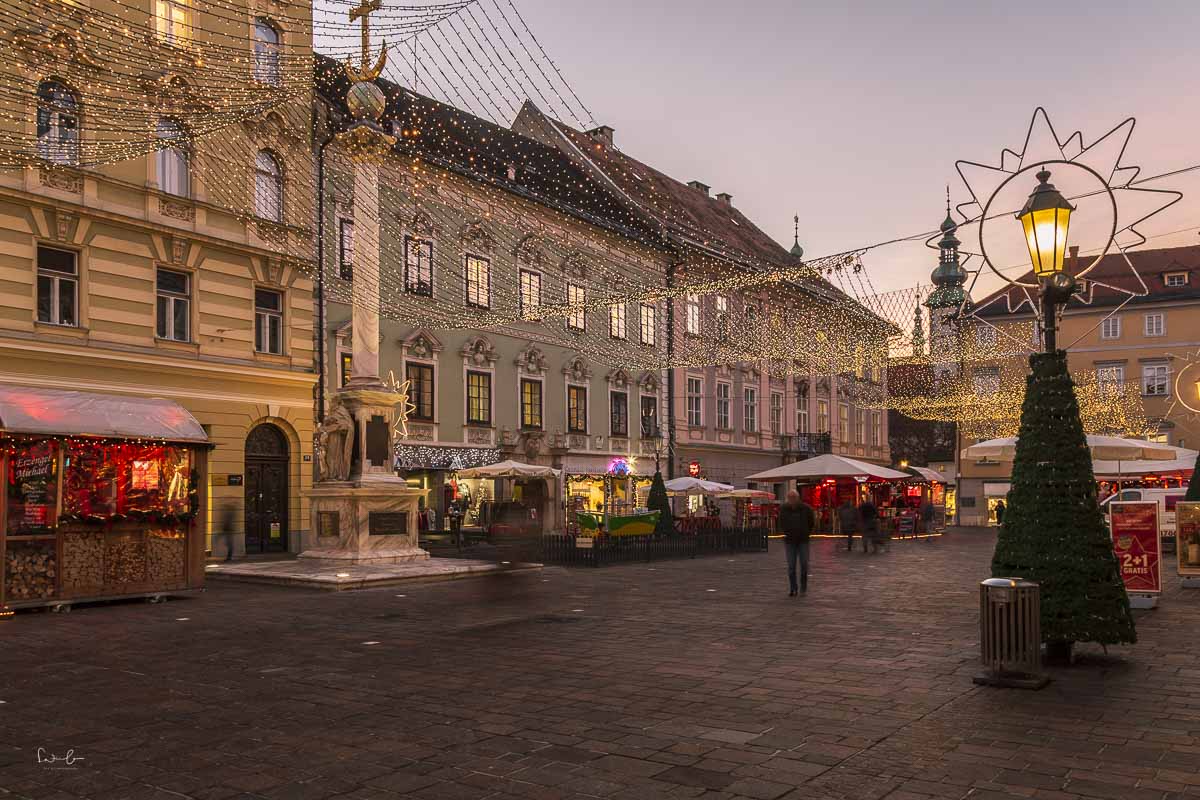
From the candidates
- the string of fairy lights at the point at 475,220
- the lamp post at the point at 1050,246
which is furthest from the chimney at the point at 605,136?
the lamp post at the point at 1050,246

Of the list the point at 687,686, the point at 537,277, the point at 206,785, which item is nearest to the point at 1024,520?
the point at 687,686

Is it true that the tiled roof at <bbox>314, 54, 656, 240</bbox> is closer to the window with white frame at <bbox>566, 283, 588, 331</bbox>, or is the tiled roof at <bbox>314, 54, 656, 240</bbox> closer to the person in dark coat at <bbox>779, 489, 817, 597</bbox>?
the window with white frame at <bbox>566, 283, 588, 331</bbox>

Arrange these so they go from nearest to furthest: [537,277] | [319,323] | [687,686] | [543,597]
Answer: [687,686], [543,597], [319,323], [537,277]

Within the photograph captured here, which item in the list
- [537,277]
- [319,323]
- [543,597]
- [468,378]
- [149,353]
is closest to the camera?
[543,597]

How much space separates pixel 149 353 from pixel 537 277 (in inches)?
588

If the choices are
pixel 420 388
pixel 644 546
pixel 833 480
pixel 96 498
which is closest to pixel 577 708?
pixel 96 498

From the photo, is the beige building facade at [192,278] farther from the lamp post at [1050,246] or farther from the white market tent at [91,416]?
the lamp post at [1050,246]

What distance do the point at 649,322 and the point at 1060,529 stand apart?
2995 centimetres

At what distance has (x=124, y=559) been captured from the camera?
14812 millimetres

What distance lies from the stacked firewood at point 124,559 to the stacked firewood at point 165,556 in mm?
110

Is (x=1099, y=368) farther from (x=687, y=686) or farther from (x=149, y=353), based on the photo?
(x=687, y=686)

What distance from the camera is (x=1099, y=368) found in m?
55.6

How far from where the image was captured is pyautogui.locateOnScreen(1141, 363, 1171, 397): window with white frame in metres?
54.1

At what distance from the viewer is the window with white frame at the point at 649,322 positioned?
38.4 metres
